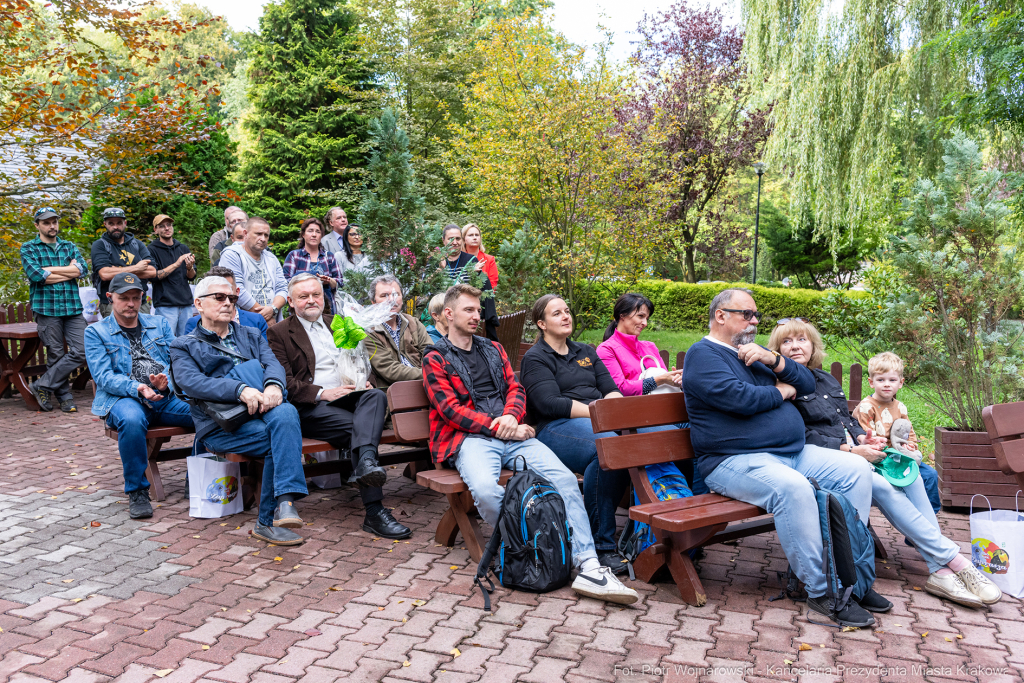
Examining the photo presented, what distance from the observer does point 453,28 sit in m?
20.5

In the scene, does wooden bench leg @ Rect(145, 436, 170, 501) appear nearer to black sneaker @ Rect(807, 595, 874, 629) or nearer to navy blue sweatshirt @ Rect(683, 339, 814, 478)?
navy blue sweatshirt @ Rect(683, 339, 814, 478)

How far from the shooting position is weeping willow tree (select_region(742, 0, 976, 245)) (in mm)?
12242

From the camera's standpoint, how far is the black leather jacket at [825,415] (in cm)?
445

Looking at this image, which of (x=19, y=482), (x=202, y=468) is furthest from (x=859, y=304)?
(x=19, y=482)

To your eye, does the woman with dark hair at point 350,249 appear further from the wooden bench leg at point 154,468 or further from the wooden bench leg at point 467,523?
the wooden bench leg at point 467,523

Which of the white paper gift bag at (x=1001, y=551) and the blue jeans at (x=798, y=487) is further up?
the blue jeans at (x=798, y=487)

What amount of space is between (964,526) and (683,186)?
1892 centimetres

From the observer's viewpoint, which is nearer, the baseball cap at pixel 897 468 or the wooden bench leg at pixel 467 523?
the baseball cap at pixel 897 468

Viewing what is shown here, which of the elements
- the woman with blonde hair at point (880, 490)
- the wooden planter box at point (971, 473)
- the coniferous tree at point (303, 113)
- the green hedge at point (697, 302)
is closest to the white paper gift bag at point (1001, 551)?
the woman with blonde hair at point (880, 490)

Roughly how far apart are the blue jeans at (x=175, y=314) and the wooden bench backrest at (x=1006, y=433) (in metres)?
7.79

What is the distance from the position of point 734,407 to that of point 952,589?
4.73ft

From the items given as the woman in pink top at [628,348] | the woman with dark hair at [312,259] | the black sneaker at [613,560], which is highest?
the woman with dark hair at [312,259]

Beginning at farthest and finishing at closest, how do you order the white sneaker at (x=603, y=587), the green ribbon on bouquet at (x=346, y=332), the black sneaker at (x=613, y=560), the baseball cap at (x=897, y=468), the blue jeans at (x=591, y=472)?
the green ribbon on bouquet at (x=346, y=332), the blue jeans at (x=591, y=472), the black sneaker at (x=613, y=560), the baseball cap at (x=897, y=468), the white sneaker at (x=603, y=587)

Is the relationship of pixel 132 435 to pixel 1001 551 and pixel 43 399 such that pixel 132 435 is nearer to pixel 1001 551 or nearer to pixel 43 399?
pixel 43 399
